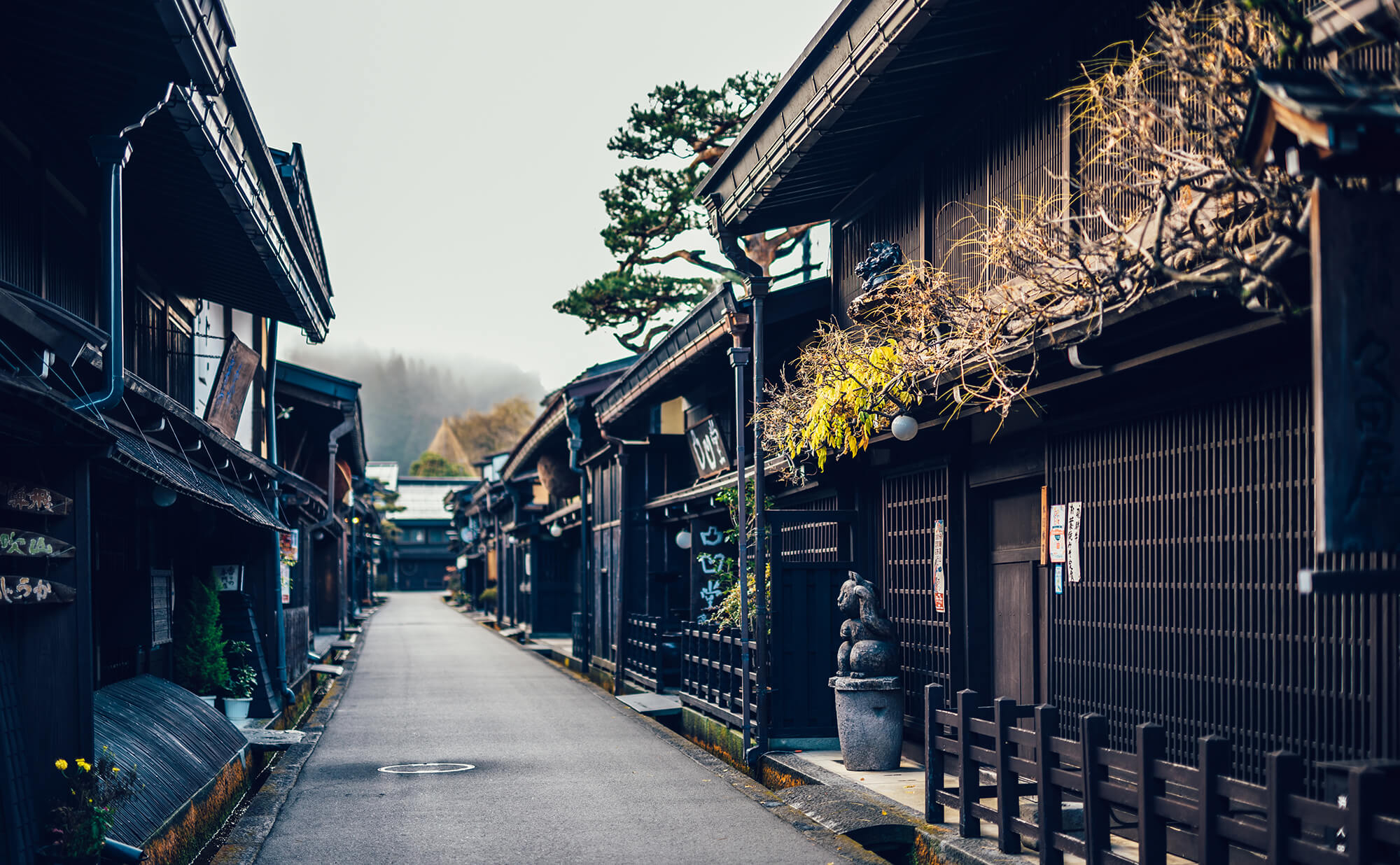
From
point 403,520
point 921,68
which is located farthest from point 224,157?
point 403,520

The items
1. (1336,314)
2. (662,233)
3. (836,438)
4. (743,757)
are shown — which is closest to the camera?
(1336,314)

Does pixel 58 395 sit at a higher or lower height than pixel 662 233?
lower

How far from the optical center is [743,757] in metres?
14.0

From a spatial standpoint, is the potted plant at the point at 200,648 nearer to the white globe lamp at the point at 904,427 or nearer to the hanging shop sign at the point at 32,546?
the hanging shop sign at the point at 32,546

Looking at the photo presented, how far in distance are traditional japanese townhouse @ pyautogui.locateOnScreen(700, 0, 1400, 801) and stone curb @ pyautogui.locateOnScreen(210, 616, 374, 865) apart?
5.30 meters

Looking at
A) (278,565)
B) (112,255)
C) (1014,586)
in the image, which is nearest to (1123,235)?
(1014,586)

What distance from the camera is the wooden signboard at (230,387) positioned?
52.9ft

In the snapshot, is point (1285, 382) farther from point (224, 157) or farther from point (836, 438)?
point (224, 157)

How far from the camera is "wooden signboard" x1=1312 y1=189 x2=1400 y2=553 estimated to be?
4.77 metres

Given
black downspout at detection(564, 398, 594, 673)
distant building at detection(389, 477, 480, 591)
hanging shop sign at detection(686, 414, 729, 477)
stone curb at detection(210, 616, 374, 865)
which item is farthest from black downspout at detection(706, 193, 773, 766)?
distant building at detection(389, 477, 480, 591)

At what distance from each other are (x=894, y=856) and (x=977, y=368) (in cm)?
392

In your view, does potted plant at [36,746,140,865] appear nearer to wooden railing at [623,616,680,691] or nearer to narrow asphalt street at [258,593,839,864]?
narrow asphalt street at [258,593,839,864]

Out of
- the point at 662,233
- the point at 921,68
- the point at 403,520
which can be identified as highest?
the point at 662,233

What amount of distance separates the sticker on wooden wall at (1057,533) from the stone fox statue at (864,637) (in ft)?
8.91
